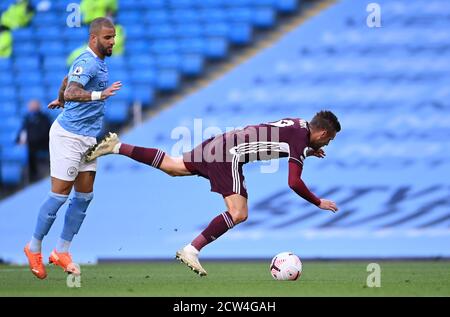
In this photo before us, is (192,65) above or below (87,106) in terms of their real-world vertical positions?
above

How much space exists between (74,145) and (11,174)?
661 centimetres

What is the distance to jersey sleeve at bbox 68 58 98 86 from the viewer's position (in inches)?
324

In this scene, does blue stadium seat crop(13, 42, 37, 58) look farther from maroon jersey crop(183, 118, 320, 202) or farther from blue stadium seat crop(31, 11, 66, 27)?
maroon jersey crop(183, 118, 320, 202)

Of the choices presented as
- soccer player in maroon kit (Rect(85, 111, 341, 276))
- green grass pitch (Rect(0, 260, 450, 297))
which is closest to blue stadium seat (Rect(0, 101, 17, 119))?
green grass pitch (Rect(0, 260, 450, 297))

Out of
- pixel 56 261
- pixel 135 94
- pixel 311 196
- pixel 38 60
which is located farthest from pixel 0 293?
pixel 38 60

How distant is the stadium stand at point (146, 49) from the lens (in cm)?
1548

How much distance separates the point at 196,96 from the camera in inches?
551

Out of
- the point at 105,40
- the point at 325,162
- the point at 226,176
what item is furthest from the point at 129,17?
the point at 226,176

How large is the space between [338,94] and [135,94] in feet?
11.2

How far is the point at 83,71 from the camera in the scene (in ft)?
27.1

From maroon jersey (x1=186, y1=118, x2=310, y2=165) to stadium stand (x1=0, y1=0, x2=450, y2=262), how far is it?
14.1 feet

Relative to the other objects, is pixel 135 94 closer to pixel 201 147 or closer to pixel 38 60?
pixel 38 60

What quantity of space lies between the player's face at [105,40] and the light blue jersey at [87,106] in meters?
0.09

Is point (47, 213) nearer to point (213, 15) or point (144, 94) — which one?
point (144, 94)
